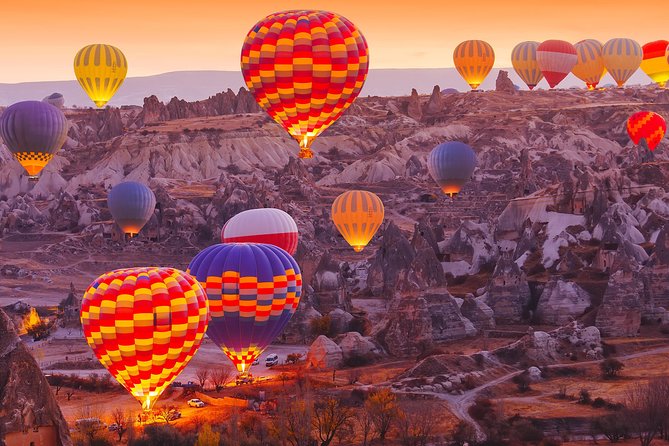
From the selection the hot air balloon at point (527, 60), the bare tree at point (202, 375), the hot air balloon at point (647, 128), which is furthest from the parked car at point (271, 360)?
the hot air balloon at point (527, 60)

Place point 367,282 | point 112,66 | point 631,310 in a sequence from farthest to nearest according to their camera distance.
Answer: point 112,66 → point 367,282 → point 631,310

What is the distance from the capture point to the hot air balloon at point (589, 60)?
162m

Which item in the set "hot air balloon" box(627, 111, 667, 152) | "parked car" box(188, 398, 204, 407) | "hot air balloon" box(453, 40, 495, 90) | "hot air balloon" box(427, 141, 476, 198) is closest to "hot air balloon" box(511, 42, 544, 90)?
"hot air balloon" box(453, 40, 495, 90)

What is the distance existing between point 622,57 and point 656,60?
5.22 metres

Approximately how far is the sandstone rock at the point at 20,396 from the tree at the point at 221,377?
22.5 metres

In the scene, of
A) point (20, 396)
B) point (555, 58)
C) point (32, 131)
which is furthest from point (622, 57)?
point (20, 396)

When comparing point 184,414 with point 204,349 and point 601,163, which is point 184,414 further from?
point 601,163

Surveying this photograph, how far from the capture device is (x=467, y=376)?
5016cm

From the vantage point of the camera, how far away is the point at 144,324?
148ft

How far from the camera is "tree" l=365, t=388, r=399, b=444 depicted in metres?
43.4

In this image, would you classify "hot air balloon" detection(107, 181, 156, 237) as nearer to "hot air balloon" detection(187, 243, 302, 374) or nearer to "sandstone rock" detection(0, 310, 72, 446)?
"hot air balloon" detection(187, 243, 302, 374)

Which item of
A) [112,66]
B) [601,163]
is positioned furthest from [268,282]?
[112,66]

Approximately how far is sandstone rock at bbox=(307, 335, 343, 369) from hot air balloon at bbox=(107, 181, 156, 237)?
4387 centimetres

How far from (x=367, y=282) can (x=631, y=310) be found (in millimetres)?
19656
